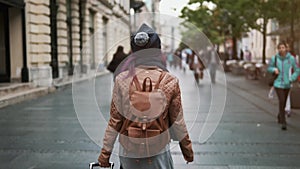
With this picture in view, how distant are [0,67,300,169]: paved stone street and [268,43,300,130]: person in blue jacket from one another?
0.50m

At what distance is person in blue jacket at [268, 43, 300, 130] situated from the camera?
27.8 feet

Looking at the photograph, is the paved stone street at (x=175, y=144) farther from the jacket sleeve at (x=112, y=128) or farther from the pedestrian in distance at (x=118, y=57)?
the pedestrian in distance at (x=118, y=57)

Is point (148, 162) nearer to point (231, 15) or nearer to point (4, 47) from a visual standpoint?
point (4, 47)

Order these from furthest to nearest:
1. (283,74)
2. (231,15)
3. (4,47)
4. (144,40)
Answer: (231,15) → (4,47) → (283,74) → (144,40)

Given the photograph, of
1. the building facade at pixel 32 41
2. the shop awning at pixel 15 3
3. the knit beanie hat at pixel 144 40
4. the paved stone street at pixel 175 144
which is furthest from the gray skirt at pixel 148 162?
the shop awning at pixel 15 3

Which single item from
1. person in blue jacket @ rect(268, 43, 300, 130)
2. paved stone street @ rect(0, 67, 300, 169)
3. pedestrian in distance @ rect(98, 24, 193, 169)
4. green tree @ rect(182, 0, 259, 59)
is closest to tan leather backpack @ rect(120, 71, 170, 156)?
pedestrian in distance @ rect(98, 24, 193, 169)

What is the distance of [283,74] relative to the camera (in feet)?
27.9

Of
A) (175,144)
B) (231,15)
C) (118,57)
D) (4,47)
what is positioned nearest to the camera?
(175,144)

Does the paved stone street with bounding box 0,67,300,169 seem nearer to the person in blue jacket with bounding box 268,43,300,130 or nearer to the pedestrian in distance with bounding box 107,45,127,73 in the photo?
the person in blue jacket with bounding box 268,43,300,130

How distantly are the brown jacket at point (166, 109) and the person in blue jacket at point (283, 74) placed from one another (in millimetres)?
6078

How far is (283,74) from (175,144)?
525 cm

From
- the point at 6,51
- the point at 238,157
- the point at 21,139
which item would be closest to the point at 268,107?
the point at 238,157

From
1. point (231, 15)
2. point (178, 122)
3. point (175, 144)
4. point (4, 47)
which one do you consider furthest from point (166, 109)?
point (231, 15)

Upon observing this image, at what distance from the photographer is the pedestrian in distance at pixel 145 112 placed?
2.74 m
